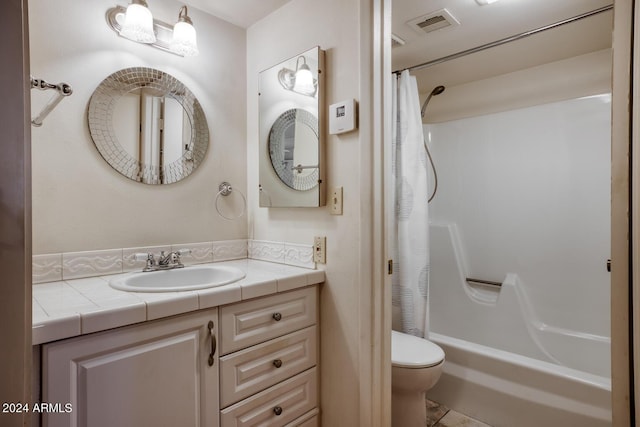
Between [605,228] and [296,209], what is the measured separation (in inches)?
79.8

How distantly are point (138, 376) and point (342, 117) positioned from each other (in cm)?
119

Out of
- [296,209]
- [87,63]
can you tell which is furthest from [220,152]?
[87,63]

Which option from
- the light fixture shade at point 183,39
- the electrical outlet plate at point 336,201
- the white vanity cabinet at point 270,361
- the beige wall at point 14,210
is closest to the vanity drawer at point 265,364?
the white vanity cabinet at point 270,361

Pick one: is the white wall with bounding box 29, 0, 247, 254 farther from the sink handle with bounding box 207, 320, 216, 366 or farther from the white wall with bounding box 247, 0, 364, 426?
the sink handle with bounding box 207, 320, 216, 366

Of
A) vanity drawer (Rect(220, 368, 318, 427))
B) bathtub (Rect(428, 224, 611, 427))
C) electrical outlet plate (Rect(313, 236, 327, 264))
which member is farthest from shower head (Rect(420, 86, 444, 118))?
vanity drawer (Rect(220, 368, 318, 427))

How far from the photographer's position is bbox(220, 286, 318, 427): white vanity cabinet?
4.03 feet

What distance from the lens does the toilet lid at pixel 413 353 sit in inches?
61.8

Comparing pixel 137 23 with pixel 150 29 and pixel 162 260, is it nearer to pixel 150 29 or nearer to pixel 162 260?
pixel 150 29

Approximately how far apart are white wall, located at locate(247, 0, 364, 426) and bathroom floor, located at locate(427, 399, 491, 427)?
663mm

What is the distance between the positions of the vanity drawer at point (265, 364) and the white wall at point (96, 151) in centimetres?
75

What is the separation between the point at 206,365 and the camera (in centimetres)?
116

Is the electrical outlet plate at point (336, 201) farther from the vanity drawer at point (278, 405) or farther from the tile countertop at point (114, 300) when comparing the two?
the vanity drawer at point (278, 405)

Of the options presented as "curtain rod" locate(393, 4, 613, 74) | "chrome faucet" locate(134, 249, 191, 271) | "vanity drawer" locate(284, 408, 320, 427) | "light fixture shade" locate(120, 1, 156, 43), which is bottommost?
"vanity drawer" locate(284, 408, 320, 427)

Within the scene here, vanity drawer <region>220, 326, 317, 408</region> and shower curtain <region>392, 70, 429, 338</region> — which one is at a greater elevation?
shower curtain <region>392, 70, 429, 338</region>
